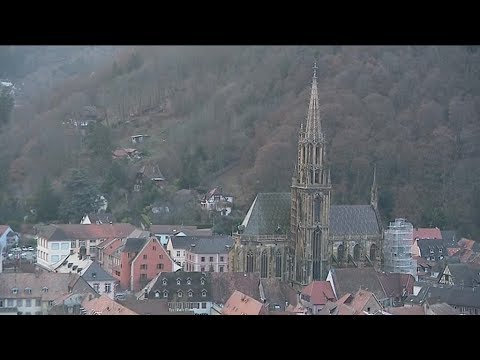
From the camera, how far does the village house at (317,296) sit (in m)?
8.93

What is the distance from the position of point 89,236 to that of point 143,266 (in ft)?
5.72

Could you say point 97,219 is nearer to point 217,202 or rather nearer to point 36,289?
point 217,202

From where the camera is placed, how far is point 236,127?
713 inches

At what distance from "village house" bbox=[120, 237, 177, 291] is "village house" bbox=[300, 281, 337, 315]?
1.92m

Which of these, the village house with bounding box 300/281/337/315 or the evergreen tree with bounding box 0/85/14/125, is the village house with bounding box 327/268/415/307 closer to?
the village house with bounding box 300/281/337/315

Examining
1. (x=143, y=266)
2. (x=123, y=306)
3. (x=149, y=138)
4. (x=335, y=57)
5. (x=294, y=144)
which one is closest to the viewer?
(x=123, y=306)

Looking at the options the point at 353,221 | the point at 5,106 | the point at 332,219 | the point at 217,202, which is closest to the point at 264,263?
the point at 332,219

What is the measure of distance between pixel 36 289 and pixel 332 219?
13.8 ft

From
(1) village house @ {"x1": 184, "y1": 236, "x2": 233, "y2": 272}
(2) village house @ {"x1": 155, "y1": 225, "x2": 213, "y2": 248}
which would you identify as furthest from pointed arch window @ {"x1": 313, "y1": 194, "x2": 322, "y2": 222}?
(2) village house @ {"x1": 155, "y1": 225, "x2": 213, "y2": 248}

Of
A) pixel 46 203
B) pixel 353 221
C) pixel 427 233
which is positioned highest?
pixel 46 203
